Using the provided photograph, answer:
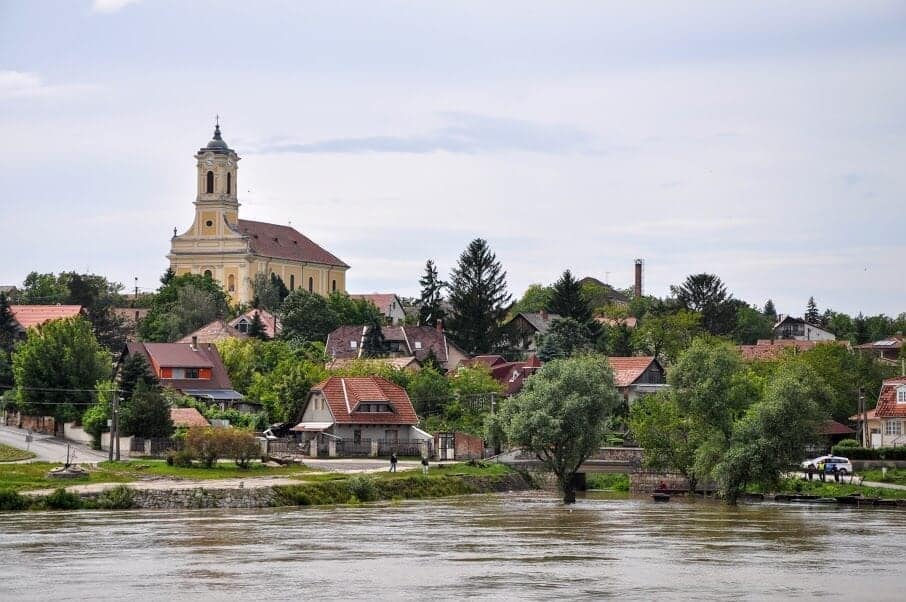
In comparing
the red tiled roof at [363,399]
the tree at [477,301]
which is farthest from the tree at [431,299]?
the red tiled roof at [363,399]

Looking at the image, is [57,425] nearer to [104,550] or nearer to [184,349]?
[184,349]

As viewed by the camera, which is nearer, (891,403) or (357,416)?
(357,416)

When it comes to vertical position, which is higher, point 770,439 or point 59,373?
point 59,373

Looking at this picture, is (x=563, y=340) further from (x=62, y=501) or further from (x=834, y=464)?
(x=62, y=501)

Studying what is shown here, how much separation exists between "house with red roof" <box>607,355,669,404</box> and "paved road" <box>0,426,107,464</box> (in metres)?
43.7

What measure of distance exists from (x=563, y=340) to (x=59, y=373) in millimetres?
51127

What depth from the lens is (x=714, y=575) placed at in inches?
1836

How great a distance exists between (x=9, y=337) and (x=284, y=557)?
9549 centimetres

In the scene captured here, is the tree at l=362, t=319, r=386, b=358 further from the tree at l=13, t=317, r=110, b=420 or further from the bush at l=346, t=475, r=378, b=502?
the bush at l=346, t=475, r=378, b=502

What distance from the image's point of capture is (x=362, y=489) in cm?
7556

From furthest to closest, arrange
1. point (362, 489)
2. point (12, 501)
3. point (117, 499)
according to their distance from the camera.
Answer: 1. point (362, 489)
2. point (117, 499)
3. point (12, 501)

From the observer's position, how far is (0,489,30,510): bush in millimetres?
65812

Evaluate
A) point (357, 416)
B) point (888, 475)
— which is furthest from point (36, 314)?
point (888, 475)

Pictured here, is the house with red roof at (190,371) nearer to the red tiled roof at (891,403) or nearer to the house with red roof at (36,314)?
the house with red roof at (36,314)
